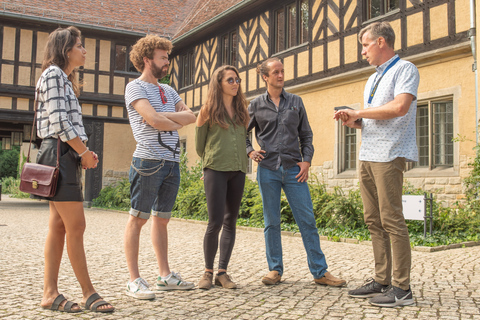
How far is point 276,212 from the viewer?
166 inches

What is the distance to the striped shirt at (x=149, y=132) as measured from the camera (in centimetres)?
366

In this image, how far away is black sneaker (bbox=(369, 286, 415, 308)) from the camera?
3.30m

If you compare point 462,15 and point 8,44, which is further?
point 8,44

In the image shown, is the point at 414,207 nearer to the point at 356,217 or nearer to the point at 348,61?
the point at 356,217

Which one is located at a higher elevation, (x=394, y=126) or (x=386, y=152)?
(x=394, y=126)

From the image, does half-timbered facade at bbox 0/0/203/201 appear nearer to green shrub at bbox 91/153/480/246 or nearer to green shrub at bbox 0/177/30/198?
green shrub at bbox 91/153/480/246

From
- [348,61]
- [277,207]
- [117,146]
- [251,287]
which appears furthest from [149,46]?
[117,146]

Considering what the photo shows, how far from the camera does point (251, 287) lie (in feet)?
13.2

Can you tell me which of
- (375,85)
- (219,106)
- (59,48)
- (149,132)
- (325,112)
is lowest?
(149,132)

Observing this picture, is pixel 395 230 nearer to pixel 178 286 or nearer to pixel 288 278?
pixel 288 278

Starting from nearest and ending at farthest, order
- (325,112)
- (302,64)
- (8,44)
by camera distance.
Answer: (325,112) < (302,64) < (8,44)

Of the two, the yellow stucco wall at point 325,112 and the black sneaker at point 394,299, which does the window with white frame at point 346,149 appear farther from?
the black sneaker at point 394,299

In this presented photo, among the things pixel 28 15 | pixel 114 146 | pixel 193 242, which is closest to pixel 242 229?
pixel 193 242

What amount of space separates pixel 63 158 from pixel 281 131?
1839mm
